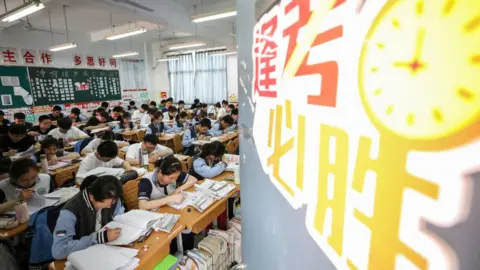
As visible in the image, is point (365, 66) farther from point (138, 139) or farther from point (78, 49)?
point (78, 49)

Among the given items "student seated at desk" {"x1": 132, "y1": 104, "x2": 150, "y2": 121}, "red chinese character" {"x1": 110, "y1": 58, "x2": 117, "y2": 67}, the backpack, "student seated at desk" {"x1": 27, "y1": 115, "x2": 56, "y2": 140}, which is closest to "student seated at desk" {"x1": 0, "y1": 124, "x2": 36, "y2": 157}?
"student seated at desk" {"x1": 27, "y1": 115, "x2": 56, "y2": 140}

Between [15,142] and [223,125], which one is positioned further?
[223,125]

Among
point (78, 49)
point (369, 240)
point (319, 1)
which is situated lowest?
point (369, 240)

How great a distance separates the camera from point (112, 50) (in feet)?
28.7

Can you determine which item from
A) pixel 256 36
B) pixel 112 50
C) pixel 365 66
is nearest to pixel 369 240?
pixel 365 66

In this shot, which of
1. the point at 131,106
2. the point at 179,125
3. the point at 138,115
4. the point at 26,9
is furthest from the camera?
the point at 131,106

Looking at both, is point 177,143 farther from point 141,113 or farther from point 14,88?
point 14,88

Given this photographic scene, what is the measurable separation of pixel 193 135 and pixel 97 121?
97.8 inches

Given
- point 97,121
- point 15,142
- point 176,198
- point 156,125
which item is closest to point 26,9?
point 15,142

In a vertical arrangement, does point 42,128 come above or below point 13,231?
above

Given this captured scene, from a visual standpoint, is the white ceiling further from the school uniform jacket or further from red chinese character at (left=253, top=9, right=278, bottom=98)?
red chinese character at (left=253, top=9, right=278, bottom=98)

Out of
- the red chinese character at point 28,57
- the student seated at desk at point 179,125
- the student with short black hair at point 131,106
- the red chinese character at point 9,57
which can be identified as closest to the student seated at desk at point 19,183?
the student seated at desk at point 179,125

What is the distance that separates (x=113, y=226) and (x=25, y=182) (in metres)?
1.29

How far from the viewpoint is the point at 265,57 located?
78 centimetres
